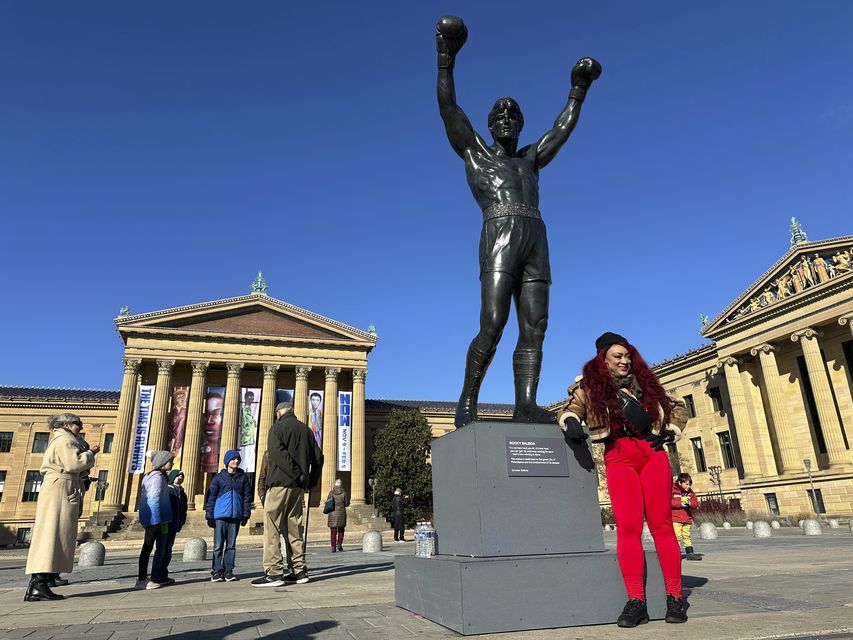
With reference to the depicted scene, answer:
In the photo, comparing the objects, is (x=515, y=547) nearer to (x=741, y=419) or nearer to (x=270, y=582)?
(x=270, y=582)

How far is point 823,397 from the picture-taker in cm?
3428

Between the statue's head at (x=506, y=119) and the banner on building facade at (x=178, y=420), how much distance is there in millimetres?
40928

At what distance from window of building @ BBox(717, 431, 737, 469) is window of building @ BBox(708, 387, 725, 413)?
1912 mm

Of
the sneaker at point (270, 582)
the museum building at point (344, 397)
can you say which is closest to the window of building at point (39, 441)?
the museum building at point (344, 397)

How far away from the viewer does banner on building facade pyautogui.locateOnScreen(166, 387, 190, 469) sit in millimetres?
40625

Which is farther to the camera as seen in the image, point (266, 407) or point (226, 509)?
point (266, 407)

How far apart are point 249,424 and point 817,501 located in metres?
38.5

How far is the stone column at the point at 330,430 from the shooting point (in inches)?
1676

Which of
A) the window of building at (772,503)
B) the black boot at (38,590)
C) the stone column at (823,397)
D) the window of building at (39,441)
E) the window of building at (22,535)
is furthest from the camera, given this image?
the window of building at (39,441)

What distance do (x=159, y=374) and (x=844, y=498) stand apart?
152 feet

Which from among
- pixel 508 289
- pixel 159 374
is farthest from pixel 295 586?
pixel 159 374

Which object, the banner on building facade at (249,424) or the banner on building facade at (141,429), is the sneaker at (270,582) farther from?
the banner on building facade at (249,424)

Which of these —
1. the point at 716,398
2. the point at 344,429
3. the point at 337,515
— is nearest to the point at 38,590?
the point at 337,515

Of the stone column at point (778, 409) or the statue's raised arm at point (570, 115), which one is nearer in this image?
the statue's raised arm at point (570, 115)
